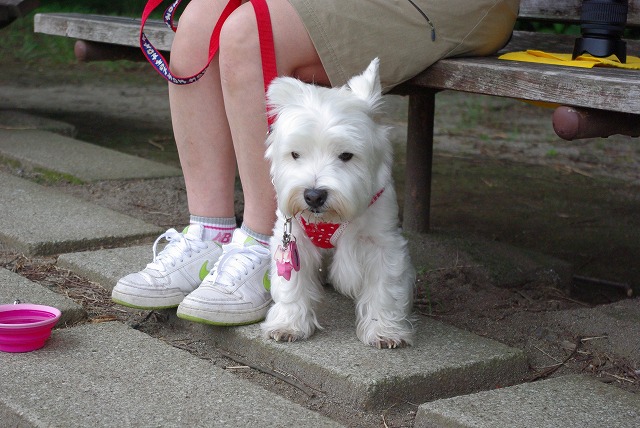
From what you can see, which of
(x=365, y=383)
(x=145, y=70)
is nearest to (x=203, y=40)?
(x=365, y=383)

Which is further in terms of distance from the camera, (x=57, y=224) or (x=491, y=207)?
(x=491, y=207)

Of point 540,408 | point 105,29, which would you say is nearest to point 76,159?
point 105,29

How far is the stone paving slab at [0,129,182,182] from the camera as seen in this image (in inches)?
169

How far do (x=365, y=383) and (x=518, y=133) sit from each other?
15.3ft

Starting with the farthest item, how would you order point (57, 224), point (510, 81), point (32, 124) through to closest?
point (32, 124) < point (57, 224) < point (510, 81)

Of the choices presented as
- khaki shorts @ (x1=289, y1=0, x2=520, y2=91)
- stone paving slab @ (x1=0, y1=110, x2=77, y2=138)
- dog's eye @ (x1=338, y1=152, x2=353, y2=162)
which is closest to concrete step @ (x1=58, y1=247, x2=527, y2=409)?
dog's eye @ (x1=338, y1=152, x2=353, y2=162)

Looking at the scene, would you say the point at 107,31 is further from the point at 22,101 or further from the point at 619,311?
the point at 22,101

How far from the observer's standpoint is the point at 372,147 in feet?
7.60

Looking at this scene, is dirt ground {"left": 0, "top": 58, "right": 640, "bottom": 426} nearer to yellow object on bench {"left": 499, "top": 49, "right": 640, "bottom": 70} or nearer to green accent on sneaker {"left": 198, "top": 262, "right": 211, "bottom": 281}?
green accent on sneaker {"left": 198, "top": 262, "right": 211, "bottom": 281}

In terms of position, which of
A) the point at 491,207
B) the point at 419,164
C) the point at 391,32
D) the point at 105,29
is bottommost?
→ the point at 491,207

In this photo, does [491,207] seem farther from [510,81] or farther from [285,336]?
[285,336]

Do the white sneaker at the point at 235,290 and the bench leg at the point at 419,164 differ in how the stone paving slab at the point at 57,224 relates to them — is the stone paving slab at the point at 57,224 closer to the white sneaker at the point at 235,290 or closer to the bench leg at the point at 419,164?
the white sneaker at the point at 235,290

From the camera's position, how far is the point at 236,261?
8.62 ft

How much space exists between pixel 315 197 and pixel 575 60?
3.27 feet
